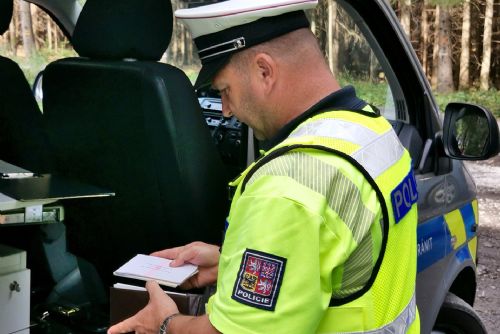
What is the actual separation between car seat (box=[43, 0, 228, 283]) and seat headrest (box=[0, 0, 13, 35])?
25cm

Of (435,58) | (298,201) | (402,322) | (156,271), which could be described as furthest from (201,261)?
(435,58)

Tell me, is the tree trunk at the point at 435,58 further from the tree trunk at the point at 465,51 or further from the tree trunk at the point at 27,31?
the tree trunk at the point at 27,31

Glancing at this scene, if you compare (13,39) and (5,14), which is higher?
(5,14)

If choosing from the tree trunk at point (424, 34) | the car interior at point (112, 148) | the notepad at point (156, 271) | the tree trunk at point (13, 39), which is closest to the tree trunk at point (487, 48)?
the tree trunk at point (424, 34)

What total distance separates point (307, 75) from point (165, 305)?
0.53 m

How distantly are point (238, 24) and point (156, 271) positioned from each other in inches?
23.2

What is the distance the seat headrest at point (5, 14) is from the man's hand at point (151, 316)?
4.44 ft

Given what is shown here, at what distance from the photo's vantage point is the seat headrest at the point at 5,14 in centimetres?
254

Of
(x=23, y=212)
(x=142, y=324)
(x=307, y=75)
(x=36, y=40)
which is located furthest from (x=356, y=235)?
(x=36, y=40)

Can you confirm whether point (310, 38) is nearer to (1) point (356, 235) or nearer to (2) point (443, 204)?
(1) point (356, 235)

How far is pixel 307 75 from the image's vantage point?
1496 millimetres

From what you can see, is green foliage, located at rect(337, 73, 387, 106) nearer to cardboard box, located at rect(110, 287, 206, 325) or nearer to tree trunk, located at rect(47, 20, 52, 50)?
tree trunk, located at rect(47, 20, 52, 50)

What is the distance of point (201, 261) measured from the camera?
6.05 feet

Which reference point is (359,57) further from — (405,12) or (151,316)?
(405,12)
